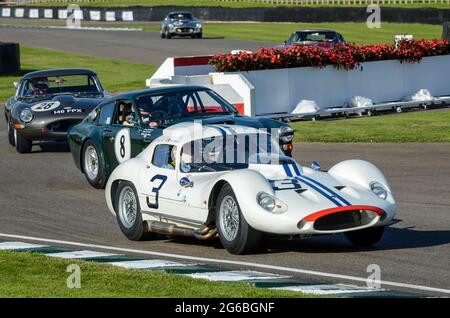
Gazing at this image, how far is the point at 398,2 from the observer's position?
67250 mm

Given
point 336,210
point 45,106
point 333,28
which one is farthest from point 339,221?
point 333,28

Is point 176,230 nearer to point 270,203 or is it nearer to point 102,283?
point 270,203

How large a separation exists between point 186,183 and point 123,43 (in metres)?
40.2

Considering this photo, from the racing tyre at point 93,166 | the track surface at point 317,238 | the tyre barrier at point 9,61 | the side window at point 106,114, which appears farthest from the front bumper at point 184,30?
the side window at point 106,114

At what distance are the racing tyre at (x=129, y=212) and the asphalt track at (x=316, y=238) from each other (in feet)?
0.40

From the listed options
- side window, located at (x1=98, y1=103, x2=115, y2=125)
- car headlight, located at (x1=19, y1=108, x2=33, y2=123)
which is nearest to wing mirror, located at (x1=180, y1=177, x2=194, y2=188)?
side window, located at (x1=98, y1=103, x2=115, y2=125)

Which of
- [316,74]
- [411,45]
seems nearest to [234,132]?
[316,74]

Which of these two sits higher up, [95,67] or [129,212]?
[129,212]

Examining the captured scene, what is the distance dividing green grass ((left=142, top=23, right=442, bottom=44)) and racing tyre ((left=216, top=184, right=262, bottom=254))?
129ft

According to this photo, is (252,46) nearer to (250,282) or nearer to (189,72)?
(189,72)

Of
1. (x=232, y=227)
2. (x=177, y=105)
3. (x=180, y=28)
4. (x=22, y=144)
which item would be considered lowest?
(x=180, y=28)

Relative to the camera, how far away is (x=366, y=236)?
37.7ft

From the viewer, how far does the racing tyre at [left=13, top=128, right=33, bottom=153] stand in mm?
20844

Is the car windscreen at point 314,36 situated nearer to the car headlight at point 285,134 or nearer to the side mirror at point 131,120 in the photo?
the side mirror at point 131,120
